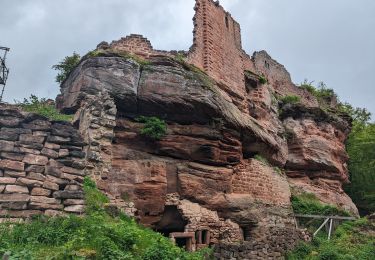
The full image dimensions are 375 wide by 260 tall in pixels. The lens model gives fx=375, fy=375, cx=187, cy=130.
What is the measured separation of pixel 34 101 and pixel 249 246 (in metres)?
8.84

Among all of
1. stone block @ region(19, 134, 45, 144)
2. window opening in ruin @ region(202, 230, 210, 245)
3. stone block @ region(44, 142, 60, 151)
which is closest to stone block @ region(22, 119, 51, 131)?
stone block @ region(19, 134, 45, 144)

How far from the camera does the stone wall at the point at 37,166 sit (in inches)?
237

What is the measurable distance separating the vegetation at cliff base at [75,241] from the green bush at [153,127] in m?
5.80

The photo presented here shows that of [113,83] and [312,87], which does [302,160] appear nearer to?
[312,87]

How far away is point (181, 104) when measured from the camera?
42.4 feet

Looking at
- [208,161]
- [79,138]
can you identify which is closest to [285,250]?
[208,161]

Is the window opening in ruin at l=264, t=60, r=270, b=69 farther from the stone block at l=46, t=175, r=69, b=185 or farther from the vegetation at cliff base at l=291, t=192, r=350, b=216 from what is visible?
the stone block at l=46, t=175, r=69, b=185

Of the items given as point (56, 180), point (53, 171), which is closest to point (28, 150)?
point (53, 171)

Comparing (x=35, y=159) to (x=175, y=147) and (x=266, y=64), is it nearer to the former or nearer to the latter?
(x=175, y=147)

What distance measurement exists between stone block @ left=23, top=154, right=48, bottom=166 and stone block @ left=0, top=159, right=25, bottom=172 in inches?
4.4

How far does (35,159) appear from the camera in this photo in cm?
646

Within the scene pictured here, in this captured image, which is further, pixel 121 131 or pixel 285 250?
pixel 285 250

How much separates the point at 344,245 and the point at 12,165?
12.6 metres

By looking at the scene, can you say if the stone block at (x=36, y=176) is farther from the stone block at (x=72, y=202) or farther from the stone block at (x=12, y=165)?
the stone block at (x=72, y=202)
